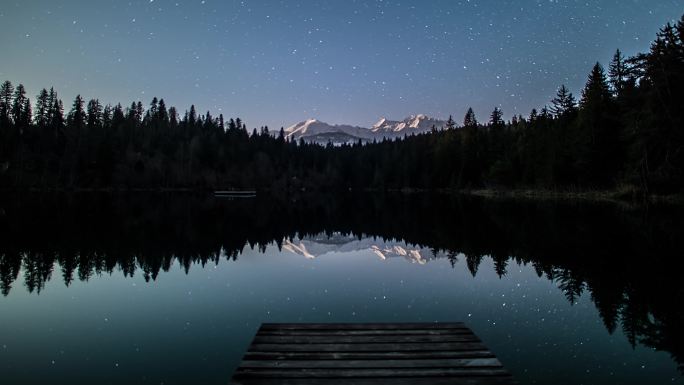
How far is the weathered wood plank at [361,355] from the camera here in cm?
768

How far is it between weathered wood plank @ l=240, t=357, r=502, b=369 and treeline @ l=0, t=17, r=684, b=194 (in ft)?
167

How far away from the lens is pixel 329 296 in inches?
603

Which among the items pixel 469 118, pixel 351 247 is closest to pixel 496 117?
pixel 469 118

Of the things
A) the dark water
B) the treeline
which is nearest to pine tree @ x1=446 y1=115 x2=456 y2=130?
the treeline

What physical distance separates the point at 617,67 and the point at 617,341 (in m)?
75.8

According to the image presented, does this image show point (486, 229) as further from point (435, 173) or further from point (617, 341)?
point (435, 173)

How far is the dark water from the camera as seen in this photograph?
9.09 meters

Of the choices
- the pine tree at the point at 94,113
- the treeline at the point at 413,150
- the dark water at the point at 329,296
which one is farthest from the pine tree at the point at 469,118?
the pine tree at the point at 94,113

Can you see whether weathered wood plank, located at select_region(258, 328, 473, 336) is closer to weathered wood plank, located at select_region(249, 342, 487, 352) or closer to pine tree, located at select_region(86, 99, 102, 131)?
weathered wood plank, located at select_region(249, 342, 487, 352)

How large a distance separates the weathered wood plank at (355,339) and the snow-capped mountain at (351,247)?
491 inches

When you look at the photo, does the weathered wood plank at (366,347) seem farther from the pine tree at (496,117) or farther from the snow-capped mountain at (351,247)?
the pine tree at (496,117)

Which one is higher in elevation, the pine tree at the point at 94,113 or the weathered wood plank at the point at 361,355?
the pine tree at the point at 94,113

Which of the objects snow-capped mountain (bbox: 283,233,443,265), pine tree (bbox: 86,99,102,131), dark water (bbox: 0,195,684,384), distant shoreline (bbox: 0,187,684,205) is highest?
pine tree (bbox: 86,99,102,131)

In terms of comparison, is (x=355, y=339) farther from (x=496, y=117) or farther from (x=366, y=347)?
(x=496, y=117)
